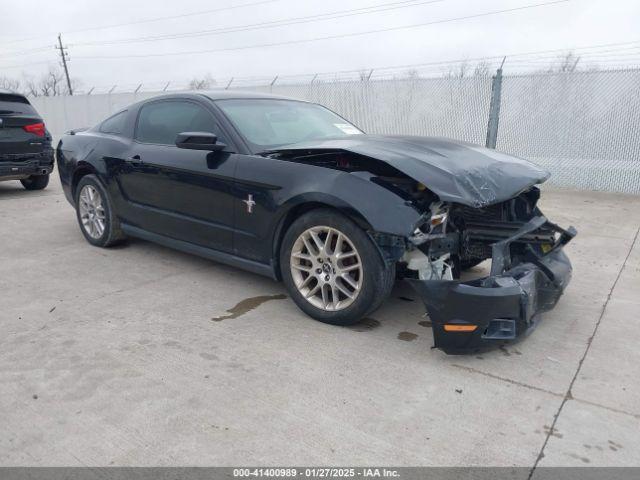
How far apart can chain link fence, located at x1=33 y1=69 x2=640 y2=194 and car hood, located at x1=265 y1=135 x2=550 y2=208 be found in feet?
22.0

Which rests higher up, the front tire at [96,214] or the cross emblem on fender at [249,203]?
the cross emblem on fender at [249,203]

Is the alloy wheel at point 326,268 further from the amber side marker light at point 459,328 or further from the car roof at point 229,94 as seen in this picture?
the car roof at point 229,94

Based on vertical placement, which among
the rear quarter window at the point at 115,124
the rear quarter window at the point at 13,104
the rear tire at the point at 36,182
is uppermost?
the rear quarter window at the point at 13,104

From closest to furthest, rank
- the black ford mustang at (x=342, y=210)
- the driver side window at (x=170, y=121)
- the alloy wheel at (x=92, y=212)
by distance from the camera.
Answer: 1. the black ford mustang at (x=342, y=210)
2. the driver side window at (x=170, y=121)
3. the alloy wheel at (x=92, y=212)

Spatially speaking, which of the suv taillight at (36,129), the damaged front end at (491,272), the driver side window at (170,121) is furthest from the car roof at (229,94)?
the suv taillight at (36,129)

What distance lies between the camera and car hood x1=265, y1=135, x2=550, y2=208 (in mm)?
3068

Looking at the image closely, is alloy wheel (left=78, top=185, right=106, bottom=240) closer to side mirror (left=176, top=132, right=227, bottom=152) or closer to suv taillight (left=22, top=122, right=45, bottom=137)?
side mirror (left=176, top=132, right=227, bottom=152)

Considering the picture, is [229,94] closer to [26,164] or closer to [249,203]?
[249,203]

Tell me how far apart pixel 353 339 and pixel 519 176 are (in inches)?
62.3

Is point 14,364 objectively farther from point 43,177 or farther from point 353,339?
point 43,177

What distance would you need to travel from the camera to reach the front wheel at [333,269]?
10.6 ft

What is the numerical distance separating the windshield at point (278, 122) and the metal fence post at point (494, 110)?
21.4 ft

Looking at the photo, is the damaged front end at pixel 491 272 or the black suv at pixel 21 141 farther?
the black suv at pixel 21 141

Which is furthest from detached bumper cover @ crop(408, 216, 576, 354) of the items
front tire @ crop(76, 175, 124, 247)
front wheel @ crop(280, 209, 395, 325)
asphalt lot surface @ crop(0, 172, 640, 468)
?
front tire @ crop(76, 175, 124, 247)
